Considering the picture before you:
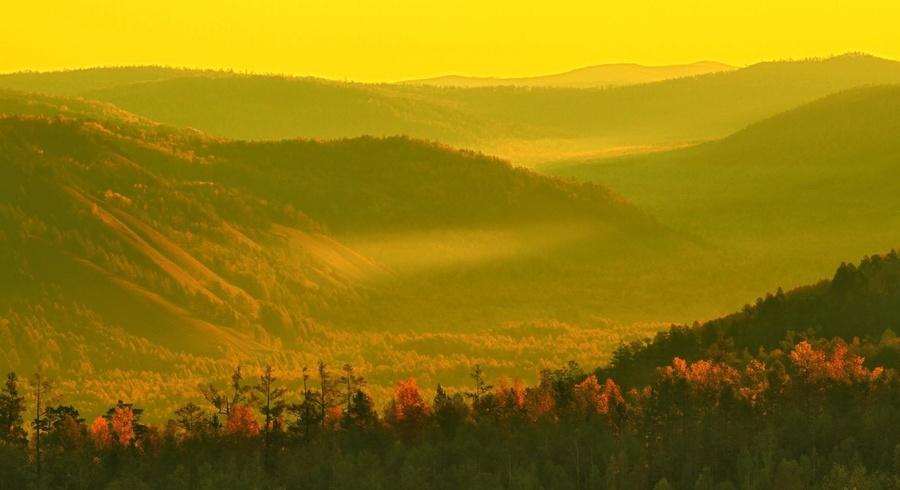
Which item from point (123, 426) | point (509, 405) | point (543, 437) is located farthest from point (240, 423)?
point (543, 437)

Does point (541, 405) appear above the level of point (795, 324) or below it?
below

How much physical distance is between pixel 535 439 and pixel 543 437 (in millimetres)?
1373

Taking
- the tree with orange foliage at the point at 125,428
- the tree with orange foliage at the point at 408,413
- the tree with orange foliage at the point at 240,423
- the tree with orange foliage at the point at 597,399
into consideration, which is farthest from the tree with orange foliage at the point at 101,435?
the tree with orange foliage at the point at 597,399

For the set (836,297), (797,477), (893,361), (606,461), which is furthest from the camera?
(836,297)

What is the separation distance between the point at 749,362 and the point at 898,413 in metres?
22.8

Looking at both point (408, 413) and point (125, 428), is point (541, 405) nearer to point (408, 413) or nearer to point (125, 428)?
point (408, 413)

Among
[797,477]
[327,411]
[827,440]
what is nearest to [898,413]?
[827,440]

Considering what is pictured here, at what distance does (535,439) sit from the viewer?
137 m

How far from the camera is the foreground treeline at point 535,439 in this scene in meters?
125

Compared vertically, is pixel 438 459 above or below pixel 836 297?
below

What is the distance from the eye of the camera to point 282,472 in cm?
12756

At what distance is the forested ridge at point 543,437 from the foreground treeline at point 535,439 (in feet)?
0.50

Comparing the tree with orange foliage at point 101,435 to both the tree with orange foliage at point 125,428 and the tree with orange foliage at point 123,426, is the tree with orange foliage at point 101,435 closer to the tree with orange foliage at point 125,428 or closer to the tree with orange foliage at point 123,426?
the tree with orange foliage at point 125,428

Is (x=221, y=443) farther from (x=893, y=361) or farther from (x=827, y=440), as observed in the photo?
(x=893, y=361)
